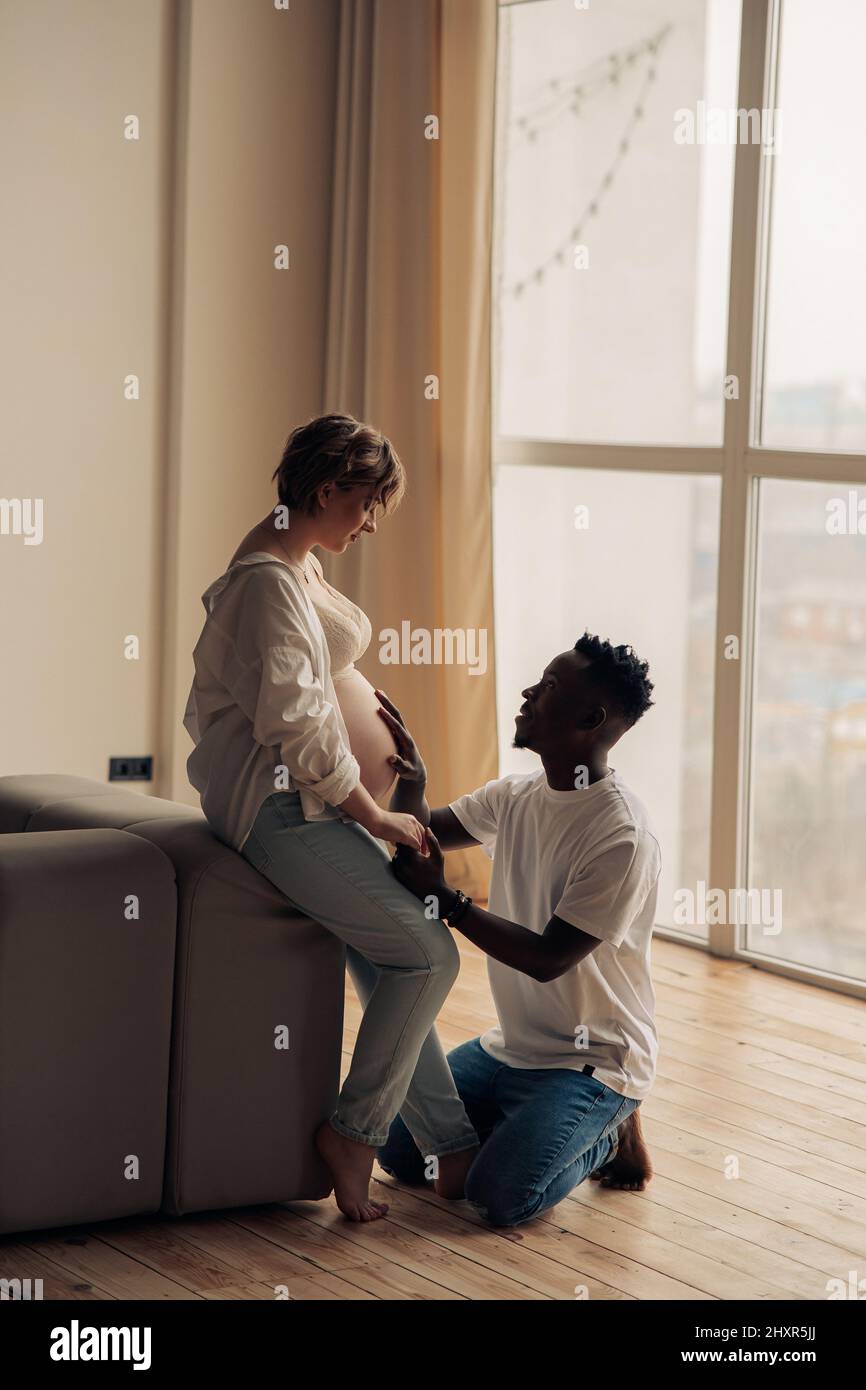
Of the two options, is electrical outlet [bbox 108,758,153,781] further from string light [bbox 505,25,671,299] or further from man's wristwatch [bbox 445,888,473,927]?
man's wristwatch [bbox 445,888,473,927]

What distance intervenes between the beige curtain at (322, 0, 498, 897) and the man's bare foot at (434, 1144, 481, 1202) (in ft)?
6.49

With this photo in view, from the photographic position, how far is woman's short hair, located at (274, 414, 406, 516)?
248cm

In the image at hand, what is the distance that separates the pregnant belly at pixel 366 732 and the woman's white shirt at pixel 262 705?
0.09 meters

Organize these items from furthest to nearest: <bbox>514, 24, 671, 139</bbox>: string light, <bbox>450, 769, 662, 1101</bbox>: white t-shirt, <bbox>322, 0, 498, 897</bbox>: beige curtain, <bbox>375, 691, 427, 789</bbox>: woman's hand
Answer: <bbox>322, 0, 498, 897</bbox>: beige curtain < <bbox>514, 24, 671, 139</bbox>: string light < <bbox>375, 691, 427, 789</bbox>: woman's hand < <bbox>450, 769, 662, 1101</bbox>: white t-shirt

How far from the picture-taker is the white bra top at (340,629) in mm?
2584

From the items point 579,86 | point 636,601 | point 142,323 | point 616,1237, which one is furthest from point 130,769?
point 616,1237

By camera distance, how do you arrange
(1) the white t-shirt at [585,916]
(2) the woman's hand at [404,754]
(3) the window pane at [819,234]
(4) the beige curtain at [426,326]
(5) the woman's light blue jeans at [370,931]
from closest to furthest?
(5) the woman's light blue jeans at [370,931]
(1) the white t-shirt at [585,916]
(2) the woman's hand at [404,754]
(3) the window pane at [819,234]
(4) the beige curtain at [426,326]

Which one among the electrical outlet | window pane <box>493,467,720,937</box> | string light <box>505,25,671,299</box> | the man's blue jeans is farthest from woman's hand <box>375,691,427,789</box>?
string light <box>505,25,671,299</box>

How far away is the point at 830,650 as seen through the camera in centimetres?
395

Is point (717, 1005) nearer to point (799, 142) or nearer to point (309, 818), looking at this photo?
point (309, 818)

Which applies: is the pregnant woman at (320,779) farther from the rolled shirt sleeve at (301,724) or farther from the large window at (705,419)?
the large window at (705,419)

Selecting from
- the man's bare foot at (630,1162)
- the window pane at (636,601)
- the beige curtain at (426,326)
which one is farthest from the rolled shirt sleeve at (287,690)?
the beige curtain at (426,326)
